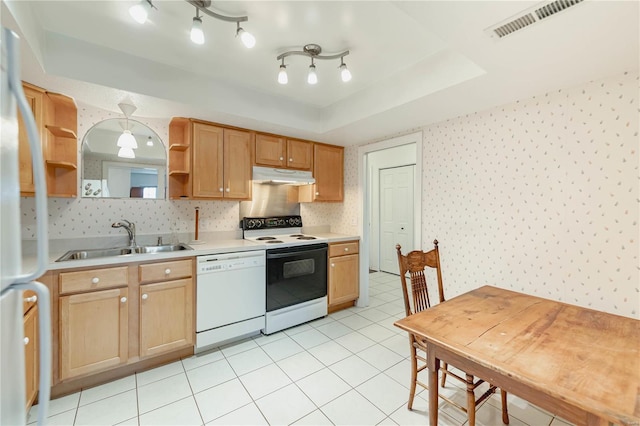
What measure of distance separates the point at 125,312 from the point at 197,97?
1.86m

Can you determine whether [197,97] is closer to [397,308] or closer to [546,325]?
[546,325]

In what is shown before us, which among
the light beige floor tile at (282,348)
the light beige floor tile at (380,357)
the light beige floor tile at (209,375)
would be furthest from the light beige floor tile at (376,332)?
the light beige floor tile at (209,375)

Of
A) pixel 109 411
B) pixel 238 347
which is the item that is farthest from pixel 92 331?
pixel 238 347

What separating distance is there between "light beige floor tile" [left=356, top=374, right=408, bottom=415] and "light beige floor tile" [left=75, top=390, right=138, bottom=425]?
5.13 feet

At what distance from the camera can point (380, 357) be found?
240cm

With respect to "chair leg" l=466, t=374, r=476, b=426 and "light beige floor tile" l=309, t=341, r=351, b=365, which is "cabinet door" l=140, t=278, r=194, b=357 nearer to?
"light beige floor tile" l=309, t=341, r=351, b=365

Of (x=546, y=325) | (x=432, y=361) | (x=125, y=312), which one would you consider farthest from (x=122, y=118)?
(x=546, y=325)

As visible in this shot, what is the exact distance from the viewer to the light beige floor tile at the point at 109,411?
1.68 metres

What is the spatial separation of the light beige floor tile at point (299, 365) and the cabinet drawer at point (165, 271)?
1.14 m

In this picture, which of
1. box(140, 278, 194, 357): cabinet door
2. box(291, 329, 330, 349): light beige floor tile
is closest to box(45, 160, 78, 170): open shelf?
box(140, 278, 194, 357): cabinet door

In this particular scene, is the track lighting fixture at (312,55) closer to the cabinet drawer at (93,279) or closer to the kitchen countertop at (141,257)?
the kitchen countertop at (141,257)

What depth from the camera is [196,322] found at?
239cm

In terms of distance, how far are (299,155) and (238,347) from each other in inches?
88.6

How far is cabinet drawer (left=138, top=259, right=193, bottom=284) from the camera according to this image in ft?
7.07
